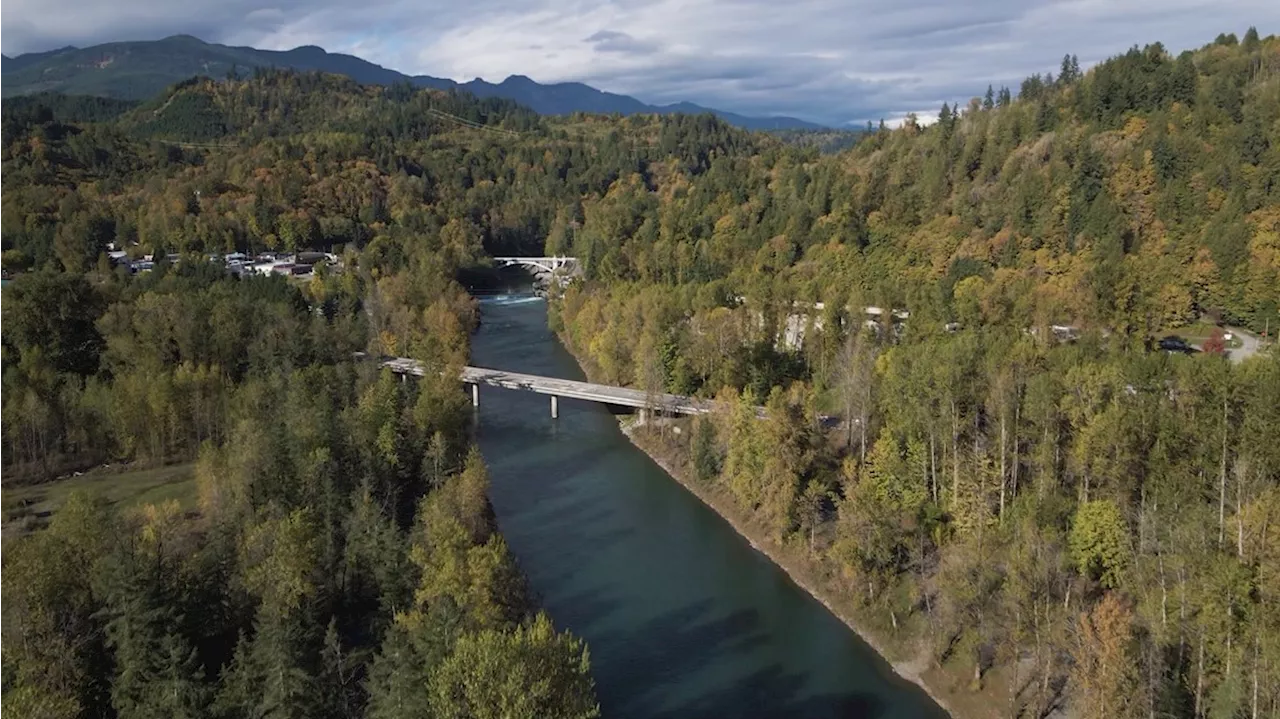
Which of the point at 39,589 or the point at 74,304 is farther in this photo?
the point at 74,304

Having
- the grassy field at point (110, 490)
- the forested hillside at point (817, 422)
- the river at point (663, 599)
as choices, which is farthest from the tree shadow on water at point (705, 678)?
the grassy field at point (110, 490)

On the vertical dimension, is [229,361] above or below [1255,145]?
below

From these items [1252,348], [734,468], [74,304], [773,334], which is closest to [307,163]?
[74,304]

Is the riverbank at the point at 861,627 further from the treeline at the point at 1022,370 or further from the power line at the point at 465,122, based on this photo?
the power line at the point at 465,122

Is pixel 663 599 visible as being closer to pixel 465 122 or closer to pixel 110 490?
pixel 110 490

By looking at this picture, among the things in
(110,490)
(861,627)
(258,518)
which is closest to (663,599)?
(861,627)

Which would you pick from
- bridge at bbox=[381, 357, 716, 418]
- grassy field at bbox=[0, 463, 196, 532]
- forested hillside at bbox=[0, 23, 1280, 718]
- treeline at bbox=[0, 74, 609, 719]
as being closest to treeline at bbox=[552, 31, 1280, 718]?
forested hillside at bbox=[0, 23, 1280, 718]

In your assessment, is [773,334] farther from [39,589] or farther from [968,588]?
[39,589]
